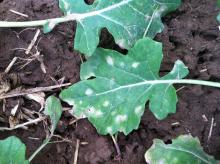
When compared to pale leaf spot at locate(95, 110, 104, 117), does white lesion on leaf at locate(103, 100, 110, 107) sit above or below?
above

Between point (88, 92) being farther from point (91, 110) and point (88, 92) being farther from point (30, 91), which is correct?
point (30, 91)

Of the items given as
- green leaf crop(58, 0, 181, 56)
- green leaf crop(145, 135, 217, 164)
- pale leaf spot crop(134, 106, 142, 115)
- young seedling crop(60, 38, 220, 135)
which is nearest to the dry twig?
young seedling crop(60, 38, 220, 135)

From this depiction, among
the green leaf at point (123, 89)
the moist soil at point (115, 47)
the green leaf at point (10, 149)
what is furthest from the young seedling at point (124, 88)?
the green leaf at point (10, 149)

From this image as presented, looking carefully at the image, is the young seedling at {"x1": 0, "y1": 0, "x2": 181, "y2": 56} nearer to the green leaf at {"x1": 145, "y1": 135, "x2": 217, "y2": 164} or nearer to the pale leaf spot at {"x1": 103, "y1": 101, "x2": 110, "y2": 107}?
the pale leaf spot at {"x1": 103, "y1": 101, "x2": 110, "y2": 107}

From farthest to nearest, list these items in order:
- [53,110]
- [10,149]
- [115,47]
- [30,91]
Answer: [115,47], [30,91], [53,110], [10,149]

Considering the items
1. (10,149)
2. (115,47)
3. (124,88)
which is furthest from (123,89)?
(10,149)

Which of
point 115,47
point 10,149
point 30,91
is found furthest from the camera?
point 115,47

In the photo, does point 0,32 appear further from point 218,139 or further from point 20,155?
point 218,139
